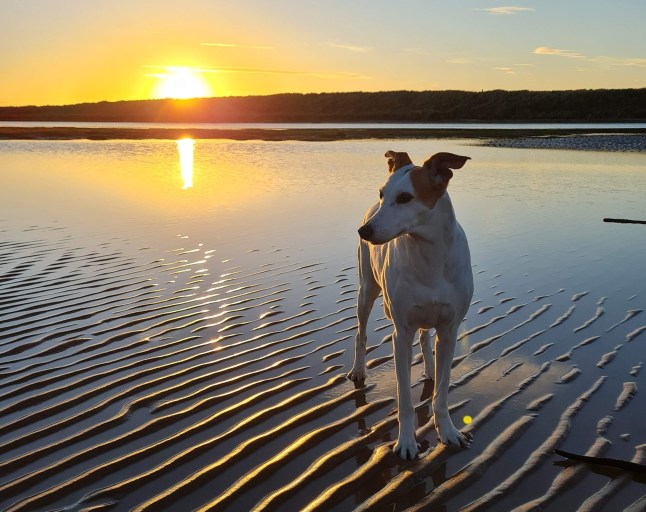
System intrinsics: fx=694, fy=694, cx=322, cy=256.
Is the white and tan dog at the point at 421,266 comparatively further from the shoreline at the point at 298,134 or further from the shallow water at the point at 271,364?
the shoreline at the point at 298,134

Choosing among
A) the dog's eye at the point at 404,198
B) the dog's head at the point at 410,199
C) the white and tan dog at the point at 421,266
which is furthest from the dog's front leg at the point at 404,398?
the dog's eye at the point at 404,198

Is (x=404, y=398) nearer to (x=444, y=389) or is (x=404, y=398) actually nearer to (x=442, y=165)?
(x=444, y=389)

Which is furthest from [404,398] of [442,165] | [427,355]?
[442,165]

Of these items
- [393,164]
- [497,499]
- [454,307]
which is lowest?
[497,499]

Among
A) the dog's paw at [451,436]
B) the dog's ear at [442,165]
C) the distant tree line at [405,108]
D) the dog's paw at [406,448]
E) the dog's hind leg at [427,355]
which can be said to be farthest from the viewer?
the distant tree line at [405,108]

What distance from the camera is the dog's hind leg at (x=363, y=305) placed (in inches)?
259

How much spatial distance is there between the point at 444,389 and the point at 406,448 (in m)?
0.61

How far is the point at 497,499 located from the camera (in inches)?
177

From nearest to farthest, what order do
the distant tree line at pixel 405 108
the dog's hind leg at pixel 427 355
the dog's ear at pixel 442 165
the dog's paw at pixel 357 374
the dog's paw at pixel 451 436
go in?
the dog's ear at pixel 442 165, the dog's paw at pixel 451 436, the dog's paw at pixel 357 374, the dog's hind leg at pixel 427 355, the distant tree line at pixel 405 108

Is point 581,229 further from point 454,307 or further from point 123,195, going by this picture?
point 123,195

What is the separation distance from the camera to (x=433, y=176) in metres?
4.96

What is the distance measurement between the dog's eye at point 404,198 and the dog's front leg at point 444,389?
108 centimetres

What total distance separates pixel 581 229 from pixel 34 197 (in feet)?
45.1

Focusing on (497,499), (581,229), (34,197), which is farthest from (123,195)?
(497,499)
